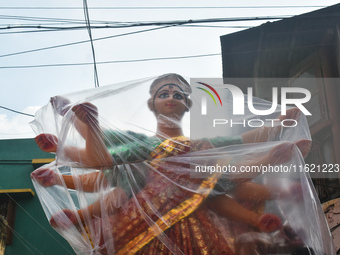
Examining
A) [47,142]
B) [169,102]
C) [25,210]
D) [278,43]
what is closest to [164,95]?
[169,102]

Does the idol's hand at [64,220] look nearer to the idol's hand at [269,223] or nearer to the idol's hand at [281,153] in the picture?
the idol's hand at [269,223]

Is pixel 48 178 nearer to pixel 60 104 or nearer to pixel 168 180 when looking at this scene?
pixel 60 104

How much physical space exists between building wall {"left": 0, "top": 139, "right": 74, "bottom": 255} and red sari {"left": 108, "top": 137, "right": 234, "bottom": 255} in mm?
8694

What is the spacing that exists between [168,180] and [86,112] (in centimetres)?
77

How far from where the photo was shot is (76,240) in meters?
3.59

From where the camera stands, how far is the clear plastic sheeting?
3.37 m

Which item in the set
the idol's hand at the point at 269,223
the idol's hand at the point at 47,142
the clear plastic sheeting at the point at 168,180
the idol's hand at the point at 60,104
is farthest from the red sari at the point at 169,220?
the idol's hand at the point at 60,104

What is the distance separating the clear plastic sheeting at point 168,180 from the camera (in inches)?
133

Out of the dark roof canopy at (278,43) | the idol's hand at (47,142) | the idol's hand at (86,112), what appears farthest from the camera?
the dark roof canopy at (278,43)

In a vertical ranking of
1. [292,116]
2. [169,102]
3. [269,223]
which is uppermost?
[169,102]

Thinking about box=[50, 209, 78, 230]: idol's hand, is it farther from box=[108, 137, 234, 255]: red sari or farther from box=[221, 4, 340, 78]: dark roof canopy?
box=[221, 4, 340, 78]: dark roof canopy

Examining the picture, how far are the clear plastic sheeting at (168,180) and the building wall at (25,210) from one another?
844 cm

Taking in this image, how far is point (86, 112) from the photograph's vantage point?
11.5ft

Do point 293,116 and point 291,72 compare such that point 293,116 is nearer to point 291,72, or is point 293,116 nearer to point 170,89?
point 170,89
